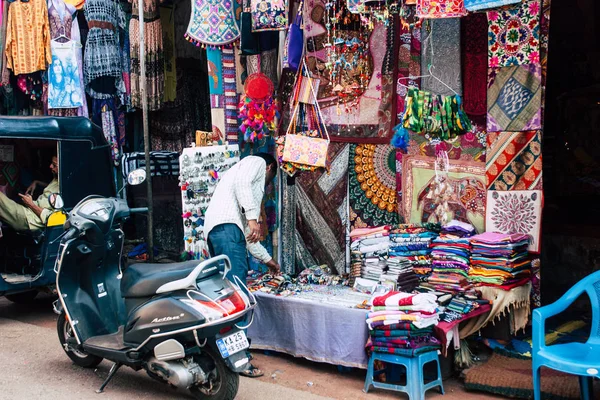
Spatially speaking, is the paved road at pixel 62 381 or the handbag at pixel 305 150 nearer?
the paved road at pixel 62 381

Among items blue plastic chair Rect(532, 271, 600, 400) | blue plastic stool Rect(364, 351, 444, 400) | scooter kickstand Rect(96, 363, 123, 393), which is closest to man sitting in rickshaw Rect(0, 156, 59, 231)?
scooter kickstand Rect(96, 363, 123, 393)

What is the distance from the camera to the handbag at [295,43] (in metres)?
6.77

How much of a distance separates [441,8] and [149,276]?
295cm

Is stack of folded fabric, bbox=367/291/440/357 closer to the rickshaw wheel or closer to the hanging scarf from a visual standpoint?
the hanging scarf

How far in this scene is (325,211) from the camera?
23.5 feet

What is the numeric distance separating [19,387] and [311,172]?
11.4 ft

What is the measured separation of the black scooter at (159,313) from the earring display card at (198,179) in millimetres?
1751

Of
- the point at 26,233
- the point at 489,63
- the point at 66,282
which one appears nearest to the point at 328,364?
the point at 66,282

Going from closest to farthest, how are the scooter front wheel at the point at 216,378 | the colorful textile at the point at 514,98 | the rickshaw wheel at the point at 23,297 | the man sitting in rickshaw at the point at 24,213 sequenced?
the scooter front wheel at the point at 216,378 < the colorful textile at the point at 514,98 < the man sitting in rickshaw at the point at 24,213 < the rickshaw wheel at the point at 23,297

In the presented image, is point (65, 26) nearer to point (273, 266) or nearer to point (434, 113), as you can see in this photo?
point (273, 266)

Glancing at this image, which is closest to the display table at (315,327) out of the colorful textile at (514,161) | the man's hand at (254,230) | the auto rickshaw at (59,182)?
the man's hand at (254,230)

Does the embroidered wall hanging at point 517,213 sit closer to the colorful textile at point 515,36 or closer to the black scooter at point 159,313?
the colorful textile at point 515,36

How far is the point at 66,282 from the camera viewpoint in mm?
5363

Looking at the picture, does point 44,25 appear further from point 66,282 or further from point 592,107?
point 592,107
